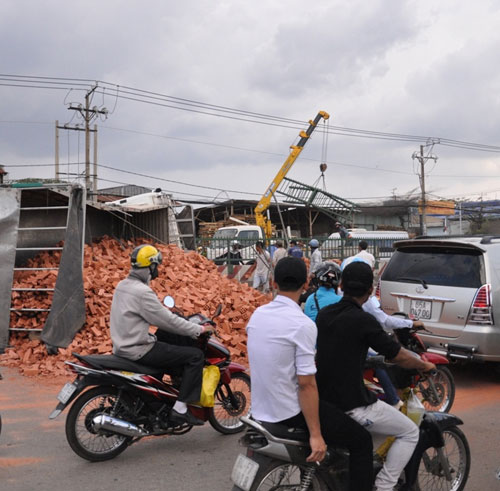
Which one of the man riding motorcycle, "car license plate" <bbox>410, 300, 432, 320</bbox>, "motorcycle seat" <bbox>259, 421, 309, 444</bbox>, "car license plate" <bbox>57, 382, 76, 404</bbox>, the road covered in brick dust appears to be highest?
the man riding motorcycle

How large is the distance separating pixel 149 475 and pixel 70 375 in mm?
3860

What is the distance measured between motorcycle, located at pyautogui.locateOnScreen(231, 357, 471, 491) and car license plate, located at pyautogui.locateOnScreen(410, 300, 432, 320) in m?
3.41

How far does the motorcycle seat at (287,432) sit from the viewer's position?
10.1 feet

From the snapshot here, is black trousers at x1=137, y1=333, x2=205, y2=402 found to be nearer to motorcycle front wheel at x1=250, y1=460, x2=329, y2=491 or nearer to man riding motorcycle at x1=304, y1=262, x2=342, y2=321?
man riding motorcycle at x1=304, y1=262, x2=342, y2=321

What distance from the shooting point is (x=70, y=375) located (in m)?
8.16

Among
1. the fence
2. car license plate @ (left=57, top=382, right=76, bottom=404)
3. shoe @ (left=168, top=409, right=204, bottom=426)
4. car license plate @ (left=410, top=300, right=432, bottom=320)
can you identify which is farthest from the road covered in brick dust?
the fence

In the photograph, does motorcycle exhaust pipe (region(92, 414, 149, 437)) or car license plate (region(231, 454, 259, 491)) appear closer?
car license plate (region(231, 454, 259, 491))

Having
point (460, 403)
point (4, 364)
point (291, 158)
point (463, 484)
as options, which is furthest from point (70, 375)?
point (291, 158)

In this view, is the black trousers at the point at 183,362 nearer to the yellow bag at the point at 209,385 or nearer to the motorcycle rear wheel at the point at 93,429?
the yellow bag at the point at 209,385

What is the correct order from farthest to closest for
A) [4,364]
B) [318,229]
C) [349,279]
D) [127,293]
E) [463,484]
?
[318,229] → [4,364] → [127,293] → [463,484] → [349,279]

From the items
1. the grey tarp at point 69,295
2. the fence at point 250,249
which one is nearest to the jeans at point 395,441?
the grey tarp at point 69,295

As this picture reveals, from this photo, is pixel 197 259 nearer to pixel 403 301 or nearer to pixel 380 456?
pixel 403 301

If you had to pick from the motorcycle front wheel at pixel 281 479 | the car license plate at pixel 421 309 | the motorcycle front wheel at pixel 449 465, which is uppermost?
the car license plate at pixel 421 309

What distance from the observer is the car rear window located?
279 inches
